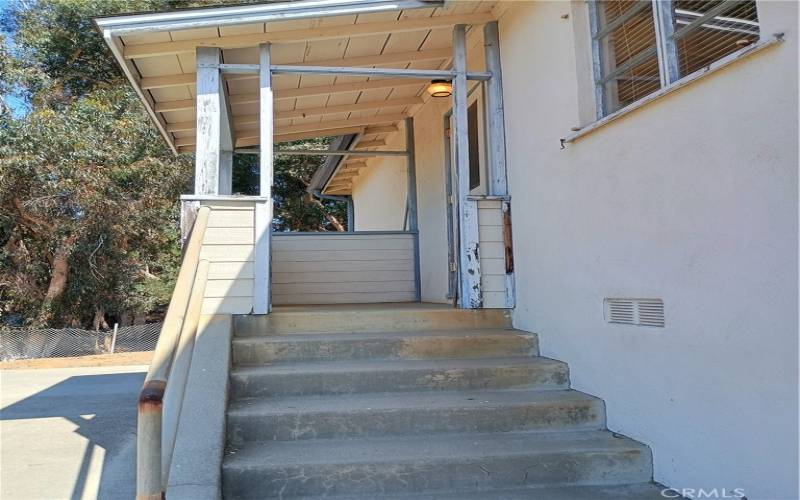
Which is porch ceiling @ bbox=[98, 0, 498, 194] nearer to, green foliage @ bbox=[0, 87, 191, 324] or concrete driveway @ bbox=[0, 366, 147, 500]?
concrete driveway @ bbox=[0, 366, 147, 500]

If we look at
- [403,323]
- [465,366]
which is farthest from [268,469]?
[403,323]

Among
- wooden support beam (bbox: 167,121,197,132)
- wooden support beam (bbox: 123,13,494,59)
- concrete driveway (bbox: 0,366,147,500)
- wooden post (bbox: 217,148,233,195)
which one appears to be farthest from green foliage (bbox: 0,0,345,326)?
wooden support beam (bbox: 123,13,494,59)

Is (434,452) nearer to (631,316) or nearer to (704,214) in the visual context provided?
(631,316)

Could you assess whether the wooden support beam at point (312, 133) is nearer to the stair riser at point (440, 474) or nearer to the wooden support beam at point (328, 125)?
the wooden support beam at point (328, 125)

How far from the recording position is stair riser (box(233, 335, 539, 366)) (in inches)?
144

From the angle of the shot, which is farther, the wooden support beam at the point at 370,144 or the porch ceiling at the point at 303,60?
the wooden support beam at the point at 370,144

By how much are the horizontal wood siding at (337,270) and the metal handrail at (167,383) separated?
2953mm

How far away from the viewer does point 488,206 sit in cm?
450

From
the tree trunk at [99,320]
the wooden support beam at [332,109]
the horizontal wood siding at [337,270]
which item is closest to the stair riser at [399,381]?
the horizontal wood siding at [337,270]

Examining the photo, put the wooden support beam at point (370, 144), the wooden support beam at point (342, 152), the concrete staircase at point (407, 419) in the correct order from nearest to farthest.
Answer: the concrete staircase at point (407, 419)
the wooden support beam at point (342, 152)
the wooden support beam at point (370, 144)

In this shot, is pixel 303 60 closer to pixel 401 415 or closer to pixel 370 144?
pixel 401 415

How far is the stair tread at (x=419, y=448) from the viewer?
8.91 ft

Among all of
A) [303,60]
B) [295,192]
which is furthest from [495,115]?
[295,192]

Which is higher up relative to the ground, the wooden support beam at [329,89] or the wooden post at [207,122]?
the wooden support beam at [329,89]
